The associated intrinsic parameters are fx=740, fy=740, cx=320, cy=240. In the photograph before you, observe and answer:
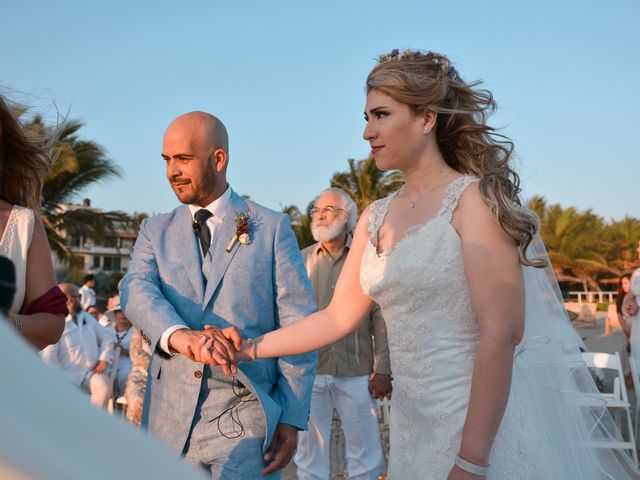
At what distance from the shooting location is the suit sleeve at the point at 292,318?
10.9 ft

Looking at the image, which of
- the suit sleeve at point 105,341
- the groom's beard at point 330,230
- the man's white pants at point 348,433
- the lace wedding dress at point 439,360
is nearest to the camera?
the lace wedding dress at point 439,360

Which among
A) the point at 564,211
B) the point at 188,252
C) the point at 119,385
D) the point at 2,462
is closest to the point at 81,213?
the point at 119,385

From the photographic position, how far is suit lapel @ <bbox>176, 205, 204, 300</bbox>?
3.34 metres

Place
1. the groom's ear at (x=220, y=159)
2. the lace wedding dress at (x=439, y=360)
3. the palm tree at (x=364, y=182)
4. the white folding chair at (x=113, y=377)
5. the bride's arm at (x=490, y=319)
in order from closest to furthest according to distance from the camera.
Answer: the bride's arm at (x=490, y=319) < the lace wedding dress at (x=439, y=360) < the groom's ear at (x=220, y=159) < the white folding chair at (x=113, y=377) < the palm tree at (x=364, y=182)

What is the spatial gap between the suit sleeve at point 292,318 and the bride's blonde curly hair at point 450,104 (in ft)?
3.10

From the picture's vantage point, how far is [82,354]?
9641mm

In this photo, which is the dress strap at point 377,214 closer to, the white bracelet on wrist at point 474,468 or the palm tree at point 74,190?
the white bracelet on wrist at point 474,468

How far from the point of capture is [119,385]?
33.8 feet

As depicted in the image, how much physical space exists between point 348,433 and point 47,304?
4169 mm

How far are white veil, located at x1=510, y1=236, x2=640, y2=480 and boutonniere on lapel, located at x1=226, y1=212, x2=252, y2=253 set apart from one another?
126cm

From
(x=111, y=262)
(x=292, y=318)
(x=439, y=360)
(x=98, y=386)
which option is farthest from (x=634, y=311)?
(x=111, y=262)

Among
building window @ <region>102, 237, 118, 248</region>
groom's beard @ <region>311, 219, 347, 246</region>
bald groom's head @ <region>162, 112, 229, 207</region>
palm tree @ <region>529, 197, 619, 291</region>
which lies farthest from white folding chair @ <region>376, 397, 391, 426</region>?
palm tree @ <region>529, 197, 619, 291</region>

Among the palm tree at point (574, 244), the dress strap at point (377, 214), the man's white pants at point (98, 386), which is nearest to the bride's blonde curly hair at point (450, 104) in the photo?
the dress strap at point (377, 214)

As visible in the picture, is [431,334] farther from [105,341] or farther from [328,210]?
[105,341]
